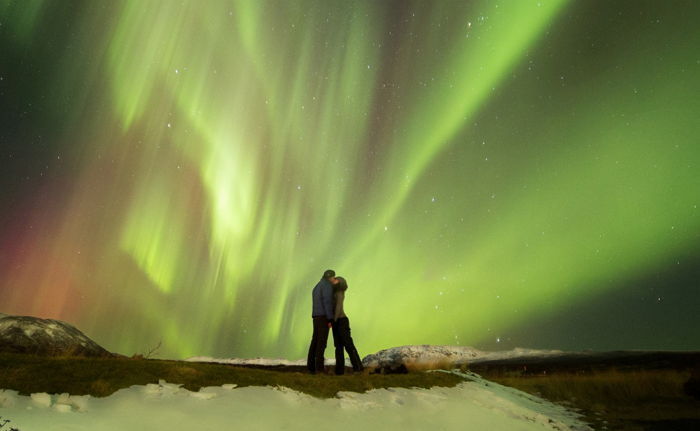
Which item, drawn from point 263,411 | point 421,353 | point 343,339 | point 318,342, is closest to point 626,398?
point 343,339

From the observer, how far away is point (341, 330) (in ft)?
38.4

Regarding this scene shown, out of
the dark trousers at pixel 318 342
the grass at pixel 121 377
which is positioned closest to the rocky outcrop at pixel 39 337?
the dark trousers at pixel 318 342

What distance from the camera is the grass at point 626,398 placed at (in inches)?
374

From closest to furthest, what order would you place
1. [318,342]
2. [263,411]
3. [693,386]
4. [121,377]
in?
[263,411]
[121,377]
[318,342]
[693,386]

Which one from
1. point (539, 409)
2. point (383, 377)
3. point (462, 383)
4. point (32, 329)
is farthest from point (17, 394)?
point (32, 329)

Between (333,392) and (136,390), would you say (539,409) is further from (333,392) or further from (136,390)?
(136,390)

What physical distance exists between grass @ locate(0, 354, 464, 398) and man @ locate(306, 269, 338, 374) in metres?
2.25

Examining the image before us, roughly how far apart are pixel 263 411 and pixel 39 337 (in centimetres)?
1533

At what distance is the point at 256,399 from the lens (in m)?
6.76

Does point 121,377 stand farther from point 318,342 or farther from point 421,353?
point 421,353

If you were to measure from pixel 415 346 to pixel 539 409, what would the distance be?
130m

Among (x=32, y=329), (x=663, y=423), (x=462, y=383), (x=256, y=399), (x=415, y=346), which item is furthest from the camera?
(x=415, y=346)

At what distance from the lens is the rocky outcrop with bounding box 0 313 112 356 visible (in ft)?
54.2

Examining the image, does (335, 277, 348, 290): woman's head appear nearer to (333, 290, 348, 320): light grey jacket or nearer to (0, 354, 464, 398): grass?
(333, 290, 348, 320): light grey jacket
